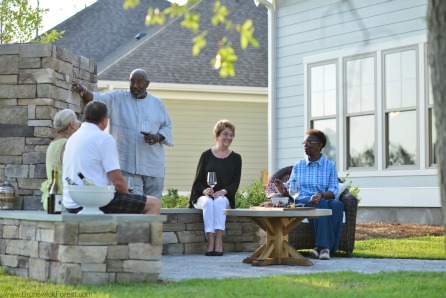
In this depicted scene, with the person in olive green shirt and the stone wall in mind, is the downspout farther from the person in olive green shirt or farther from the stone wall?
the person in olive green shirt

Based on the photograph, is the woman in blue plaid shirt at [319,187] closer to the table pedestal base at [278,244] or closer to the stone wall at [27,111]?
the table pedestal base at [278,244]

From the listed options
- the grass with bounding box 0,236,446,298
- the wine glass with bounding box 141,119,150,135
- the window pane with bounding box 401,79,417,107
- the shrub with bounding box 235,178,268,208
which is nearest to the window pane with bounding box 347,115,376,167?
the window pane with bounding box 401,79,417,107

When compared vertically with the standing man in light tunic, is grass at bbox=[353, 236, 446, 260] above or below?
below

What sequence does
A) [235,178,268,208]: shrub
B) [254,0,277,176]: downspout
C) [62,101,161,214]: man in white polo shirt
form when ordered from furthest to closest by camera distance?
1. [254,0,277,176]: downspout
2. [235,178,268,208]: shrub
3. [62,101,161,214]: man in white polo shirt

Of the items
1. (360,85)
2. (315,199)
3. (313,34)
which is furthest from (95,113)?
(313,34)

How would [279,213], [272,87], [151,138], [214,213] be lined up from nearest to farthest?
[279,213]
[151,138]
[214,213]
[272,87]

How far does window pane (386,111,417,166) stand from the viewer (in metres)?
13.7

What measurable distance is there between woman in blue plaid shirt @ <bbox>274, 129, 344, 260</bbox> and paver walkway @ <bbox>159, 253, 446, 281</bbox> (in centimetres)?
33

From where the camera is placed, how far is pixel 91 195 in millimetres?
7078

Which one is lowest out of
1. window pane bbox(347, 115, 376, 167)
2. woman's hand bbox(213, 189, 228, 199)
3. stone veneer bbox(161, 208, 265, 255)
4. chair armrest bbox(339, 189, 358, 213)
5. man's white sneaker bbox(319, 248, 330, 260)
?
man's white sneaker bbox(319, 248, 330, 260)

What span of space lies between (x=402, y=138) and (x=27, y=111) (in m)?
6.31

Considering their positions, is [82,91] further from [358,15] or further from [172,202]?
[358,15]

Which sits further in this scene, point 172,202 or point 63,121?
point 172,202

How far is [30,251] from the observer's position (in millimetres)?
7613
